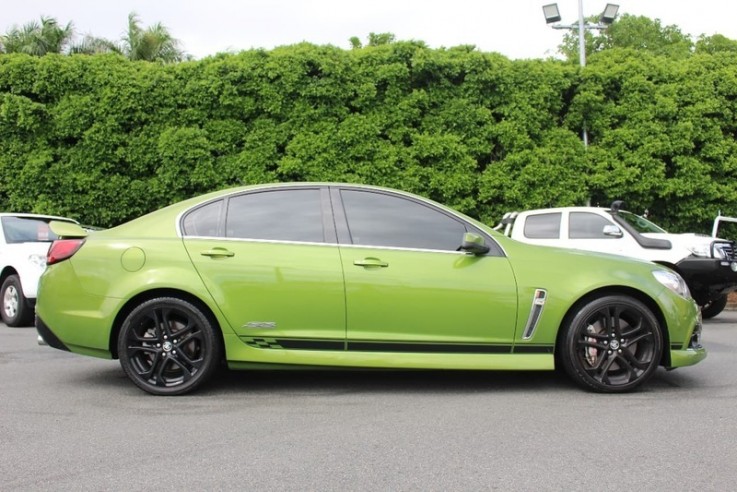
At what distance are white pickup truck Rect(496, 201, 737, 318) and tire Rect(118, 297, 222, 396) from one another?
6.11m

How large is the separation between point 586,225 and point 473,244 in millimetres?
5909

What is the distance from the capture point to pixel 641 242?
988 cm

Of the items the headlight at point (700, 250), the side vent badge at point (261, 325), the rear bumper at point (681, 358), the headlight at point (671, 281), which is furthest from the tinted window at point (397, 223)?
the headlight at point (700, 250)

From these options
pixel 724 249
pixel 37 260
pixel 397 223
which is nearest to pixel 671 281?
pixel 397 223

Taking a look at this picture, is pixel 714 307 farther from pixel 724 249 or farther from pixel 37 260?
pixel 37 260

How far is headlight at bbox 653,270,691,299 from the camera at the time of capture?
518cm

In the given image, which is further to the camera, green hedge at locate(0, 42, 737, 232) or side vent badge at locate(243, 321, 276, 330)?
green hedge at locate(0, 42, 737, 232)

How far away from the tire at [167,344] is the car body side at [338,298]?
94 millimetres

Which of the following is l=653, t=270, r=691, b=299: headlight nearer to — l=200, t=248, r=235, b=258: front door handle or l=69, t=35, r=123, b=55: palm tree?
l=200, t=248, r=235, b=258: front door handle

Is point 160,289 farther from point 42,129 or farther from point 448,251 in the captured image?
point 42,129

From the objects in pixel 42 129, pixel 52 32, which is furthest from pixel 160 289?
pixel 52 32

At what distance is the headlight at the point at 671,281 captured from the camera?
5.18 metres

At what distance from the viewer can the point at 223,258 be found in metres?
5.02

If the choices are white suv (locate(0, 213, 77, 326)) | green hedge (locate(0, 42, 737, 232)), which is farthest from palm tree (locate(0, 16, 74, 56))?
white suv (locate(0, 213, 77, 326))
